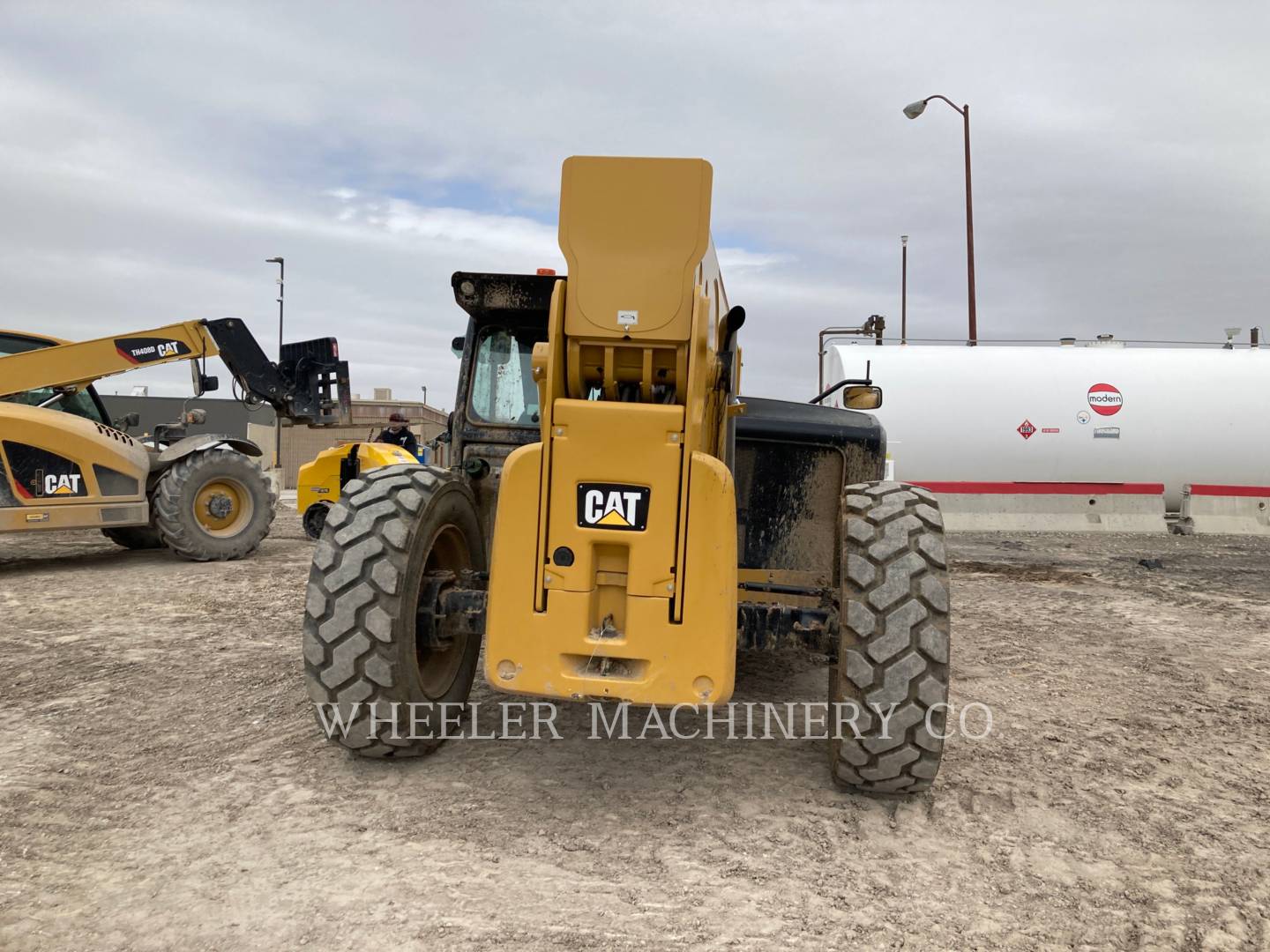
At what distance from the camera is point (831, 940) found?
2.56 m

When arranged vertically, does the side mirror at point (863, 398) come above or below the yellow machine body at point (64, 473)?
above

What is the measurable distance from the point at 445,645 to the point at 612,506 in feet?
3.76

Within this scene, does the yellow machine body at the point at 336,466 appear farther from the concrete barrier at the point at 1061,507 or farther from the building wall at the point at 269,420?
the building wall at the point at 269,420

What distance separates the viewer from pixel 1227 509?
1428cm

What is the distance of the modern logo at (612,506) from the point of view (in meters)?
3.17

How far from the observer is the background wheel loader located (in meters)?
8.67

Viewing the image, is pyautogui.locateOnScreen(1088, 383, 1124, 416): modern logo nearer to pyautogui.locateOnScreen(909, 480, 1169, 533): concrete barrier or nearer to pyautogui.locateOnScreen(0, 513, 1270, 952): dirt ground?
pyautogui.locateOnScreen(909, 480, 1169, 533): concrete barrier

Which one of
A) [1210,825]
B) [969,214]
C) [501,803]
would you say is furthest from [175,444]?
[969,214]

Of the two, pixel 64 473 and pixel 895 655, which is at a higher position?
pixel 64 473

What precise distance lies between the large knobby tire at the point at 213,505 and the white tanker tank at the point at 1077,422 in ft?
27.1

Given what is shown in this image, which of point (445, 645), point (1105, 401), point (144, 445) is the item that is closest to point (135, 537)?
point (144, 445)

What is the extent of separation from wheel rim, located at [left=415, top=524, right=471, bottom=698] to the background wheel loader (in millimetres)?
6530

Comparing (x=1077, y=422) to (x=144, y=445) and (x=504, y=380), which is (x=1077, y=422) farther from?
(x=144, y=445)

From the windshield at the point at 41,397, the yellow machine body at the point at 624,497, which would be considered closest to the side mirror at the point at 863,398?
the yellow machine body at the point at 624,497
